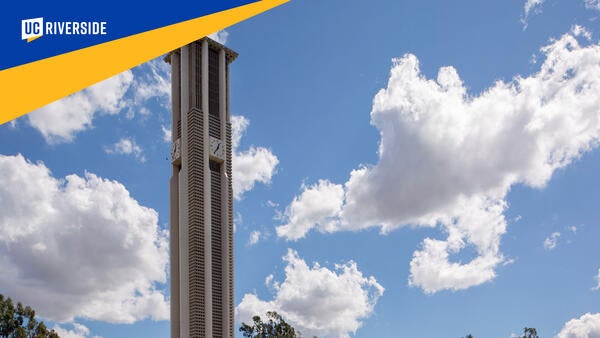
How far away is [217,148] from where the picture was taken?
69.1 metres

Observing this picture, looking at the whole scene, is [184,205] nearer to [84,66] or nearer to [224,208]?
[224,208]

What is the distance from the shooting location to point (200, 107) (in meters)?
69.1

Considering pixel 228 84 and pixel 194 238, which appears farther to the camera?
pixel 228 84

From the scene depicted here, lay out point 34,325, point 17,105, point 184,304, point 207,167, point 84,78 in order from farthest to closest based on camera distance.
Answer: point 207,167, point 184,304, point 34,325, point 84,78, point 17,105

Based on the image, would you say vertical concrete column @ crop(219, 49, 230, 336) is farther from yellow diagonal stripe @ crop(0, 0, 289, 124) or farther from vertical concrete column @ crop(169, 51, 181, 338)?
yellow diagonal stripe @ crop(0, 0, 289, 124)

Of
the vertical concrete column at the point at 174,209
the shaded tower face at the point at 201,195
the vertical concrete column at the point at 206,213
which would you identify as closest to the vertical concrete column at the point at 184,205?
the shaded tower face at the point at 201,195

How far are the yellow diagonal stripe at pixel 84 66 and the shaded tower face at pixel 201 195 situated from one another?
52.9m

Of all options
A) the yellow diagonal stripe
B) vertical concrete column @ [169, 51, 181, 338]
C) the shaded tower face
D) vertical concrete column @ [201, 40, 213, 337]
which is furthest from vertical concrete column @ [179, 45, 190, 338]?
the yellow diagonal stripe

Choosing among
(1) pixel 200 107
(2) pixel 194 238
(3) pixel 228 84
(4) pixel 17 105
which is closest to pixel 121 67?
(4) pixel 17 105

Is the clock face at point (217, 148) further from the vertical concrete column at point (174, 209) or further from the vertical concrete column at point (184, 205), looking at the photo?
the vertical concrete column at point (174, 209)

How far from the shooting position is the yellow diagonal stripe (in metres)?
9.94

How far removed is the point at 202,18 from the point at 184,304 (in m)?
53.9

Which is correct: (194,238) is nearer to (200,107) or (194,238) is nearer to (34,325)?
(200,107)

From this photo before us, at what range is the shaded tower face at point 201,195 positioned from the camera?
62.7 m
